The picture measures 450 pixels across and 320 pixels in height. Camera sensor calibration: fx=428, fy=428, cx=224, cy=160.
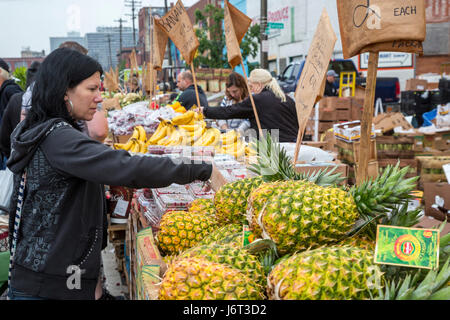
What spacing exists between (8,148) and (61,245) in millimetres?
2868

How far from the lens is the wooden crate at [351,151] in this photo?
6785mm

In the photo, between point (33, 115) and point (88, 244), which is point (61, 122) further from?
point (88, 244)

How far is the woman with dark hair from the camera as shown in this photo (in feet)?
6.63

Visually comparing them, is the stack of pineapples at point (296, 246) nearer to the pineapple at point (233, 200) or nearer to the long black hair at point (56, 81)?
the pineapple at point (233, 200)

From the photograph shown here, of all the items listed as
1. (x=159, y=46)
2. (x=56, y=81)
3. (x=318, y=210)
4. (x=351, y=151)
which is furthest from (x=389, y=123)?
(x=56, y=81)

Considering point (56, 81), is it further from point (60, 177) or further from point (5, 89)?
point (5, 89)

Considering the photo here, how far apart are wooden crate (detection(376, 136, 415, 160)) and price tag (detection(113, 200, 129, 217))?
4726 millimetres

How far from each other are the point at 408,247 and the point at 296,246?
1.42ft

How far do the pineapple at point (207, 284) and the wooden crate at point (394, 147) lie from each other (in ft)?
20.0

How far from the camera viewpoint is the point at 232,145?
4.15m

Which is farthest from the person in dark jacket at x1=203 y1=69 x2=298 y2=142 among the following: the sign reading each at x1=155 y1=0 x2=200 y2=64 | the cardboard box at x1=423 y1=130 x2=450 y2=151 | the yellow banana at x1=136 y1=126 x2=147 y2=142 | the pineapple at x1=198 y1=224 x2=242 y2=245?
the cardboard box at x1=423 y1=130 x2=450 y2=151

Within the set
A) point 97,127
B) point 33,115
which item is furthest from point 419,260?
point 97,127

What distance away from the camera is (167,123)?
466 centimetres

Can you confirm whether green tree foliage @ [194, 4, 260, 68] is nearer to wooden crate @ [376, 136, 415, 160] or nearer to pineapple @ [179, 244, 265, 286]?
wooden crate @ [376, 136, 415, 160]
